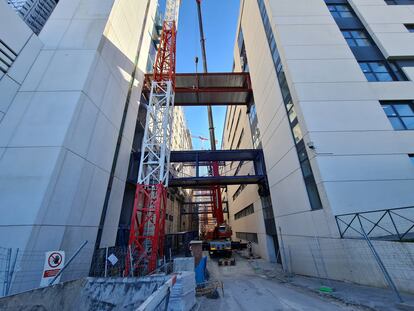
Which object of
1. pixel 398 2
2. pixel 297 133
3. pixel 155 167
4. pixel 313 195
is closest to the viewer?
pixel 313 195

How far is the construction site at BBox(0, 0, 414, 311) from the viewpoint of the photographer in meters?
6.55

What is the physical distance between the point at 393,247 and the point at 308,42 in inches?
534

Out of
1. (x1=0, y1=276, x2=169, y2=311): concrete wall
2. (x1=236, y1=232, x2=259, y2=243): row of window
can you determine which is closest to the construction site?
(x1=0, y1=276, x2=169, y2=311): concrete wall

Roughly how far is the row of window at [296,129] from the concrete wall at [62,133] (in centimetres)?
1207

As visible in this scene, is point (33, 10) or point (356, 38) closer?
point (33, 10)

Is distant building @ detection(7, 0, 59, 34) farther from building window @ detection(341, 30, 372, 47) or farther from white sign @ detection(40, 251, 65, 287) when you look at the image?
building window @ detection(341, 30, 372, 47)

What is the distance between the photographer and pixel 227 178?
1738cm

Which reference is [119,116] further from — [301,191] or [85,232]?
[301,191]

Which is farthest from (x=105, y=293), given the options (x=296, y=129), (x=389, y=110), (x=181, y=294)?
(x=389, y=110)

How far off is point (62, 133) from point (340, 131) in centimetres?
1466

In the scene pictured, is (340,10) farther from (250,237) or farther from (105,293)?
(250,237)

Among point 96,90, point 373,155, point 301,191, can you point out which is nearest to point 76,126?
point 96,90

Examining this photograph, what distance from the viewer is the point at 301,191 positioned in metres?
11.2

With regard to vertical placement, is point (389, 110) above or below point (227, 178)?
above
